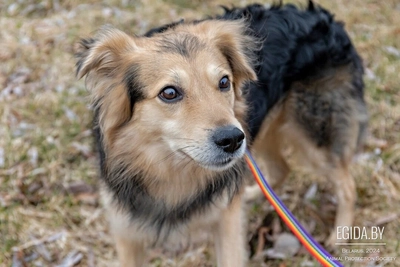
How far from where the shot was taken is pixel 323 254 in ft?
7.94

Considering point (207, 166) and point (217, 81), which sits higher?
point (217, 81)

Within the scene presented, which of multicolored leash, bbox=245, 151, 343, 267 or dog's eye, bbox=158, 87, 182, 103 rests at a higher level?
dog's eye, bbox=158, 87, 182, 103

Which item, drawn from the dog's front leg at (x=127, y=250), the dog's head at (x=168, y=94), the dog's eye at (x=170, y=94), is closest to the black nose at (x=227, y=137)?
the dog's head at (x=168, y=94)

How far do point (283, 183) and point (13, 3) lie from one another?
181 inches

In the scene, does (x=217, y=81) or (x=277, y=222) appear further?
(x=277, y=222)

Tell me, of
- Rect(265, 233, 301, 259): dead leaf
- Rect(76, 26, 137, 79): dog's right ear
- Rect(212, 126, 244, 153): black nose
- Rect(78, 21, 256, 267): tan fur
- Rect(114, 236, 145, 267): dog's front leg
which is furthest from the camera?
Rect(265, 233, 301, 259): dead leaf

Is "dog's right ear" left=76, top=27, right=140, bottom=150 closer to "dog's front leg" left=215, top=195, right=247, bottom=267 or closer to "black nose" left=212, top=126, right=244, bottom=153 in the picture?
"black nose" left=212, top=126, right=244, bottom=153

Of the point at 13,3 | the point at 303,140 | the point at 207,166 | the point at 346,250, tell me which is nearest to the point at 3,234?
the point at 207,166

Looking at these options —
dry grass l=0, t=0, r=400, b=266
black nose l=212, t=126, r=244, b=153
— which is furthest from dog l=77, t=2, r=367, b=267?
dry grass l=0, t=0, r=400, b=266

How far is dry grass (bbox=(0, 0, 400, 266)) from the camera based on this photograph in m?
3.71

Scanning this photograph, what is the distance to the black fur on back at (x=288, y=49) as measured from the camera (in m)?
3.23

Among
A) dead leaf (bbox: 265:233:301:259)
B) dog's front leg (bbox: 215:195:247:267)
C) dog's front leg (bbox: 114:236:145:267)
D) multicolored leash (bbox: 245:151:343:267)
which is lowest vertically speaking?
dead leaf (bbox: 265:233:301:259)

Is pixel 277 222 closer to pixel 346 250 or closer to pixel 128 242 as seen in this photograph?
pixel 346 250

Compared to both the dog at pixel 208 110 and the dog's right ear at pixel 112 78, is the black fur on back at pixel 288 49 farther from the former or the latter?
the dog's right ear at pixel 112 78
